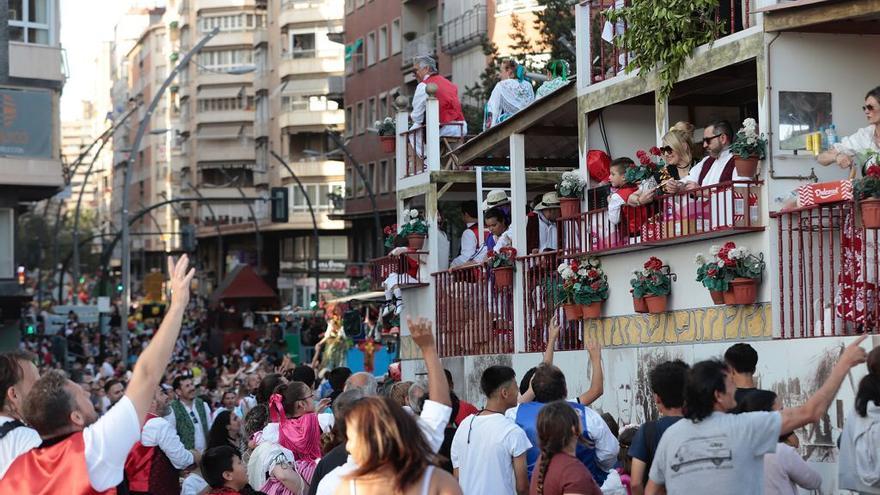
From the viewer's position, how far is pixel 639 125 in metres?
20.1

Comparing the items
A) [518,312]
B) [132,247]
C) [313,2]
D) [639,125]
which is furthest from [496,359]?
[132,247]

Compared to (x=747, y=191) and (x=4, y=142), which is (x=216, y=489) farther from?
(x=4, y=142)

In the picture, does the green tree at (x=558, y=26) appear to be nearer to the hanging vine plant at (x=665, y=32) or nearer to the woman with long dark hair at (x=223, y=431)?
the hanging vine plant at (x=665, y=32)

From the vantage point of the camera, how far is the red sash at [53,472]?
7387 mm

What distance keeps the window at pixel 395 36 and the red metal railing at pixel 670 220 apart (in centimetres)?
5142

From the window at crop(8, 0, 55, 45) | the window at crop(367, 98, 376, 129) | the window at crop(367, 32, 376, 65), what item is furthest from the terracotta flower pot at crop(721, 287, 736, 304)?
the window at crop(367, 98, 376, 129)

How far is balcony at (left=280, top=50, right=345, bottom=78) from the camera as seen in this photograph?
338 ft

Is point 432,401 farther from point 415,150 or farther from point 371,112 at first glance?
point 371,112

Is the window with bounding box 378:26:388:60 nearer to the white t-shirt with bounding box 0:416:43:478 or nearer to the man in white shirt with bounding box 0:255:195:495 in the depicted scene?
the white t-shirt with bounding box 0:416:43:478

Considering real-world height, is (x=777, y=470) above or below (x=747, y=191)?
below

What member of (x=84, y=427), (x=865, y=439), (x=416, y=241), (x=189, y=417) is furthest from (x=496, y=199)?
(x=84, y=427)

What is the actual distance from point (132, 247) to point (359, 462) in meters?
147

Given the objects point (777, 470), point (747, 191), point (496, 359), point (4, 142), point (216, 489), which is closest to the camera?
point (777, 470)

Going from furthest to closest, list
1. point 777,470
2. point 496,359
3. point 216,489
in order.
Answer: point 496,359
point 216,489
point 777,470
